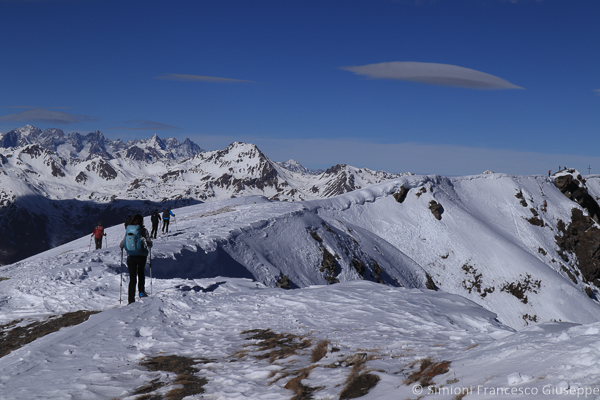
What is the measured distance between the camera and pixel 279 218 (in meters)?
41.8

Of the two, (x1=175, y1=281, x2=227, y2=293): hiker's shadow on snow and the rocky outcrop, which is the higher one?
the rocky outcrop

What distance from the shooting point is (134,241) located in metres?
12.9

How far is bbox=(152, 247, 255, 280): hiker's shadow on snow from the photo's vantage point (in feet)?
76.6

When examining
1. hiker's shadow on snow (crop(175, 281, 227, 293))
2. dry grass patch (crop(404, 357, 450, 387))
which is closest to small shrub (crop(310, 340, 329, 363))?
dry grass patch (crop(404, 357, 450, 387))

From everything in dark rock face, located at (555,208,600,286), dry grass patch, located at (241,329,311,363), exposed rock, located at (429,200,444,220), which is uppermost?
exposed rock, located at (429,200,444,220)

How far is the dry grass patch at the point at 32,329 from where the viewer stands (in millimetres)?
10344

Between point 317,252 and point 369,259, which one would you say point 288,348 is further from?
point 369,259

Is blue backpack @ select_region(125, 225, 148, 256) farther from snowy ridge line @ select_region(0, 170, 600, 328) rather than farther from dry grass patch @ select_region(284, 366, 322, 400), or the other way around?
snowy ridge line @ select_region(0, 170, 600, 328)

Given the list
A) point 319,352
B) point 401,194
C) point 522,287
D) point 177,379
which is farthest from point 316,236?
point 177,379

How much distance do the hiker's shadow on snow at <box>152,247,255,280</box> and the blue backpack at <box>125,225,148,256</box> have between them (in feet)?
32.9

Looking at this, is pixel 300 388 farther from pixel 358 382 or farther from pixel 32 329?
pixel 32 329

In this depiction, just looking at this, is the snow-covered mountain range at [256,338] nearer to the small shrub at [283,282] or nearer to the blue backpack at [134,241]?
the small shrub at [283,282]

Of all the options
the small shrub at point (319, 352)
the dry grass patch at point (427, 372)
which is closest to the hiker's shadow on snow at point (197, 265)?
the small shrub at point (319, 352)

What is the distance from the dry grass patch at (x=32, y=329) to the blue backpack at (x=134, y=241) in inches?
97.6
